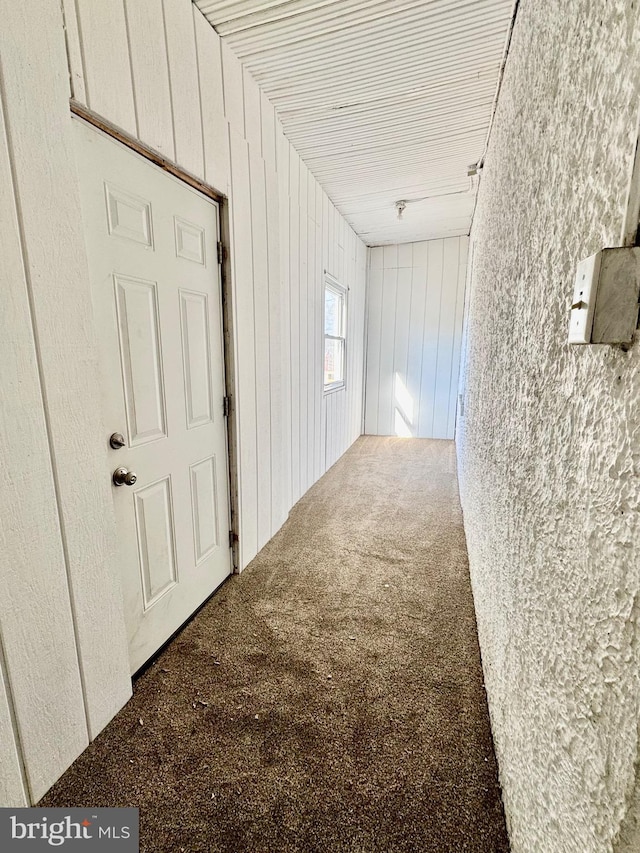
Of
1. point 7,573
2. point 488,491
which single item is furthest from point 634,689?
point 7,573

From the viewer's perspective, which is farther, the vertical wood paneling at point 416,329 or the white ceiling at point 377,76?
the vertical wood paneling at point 416,329

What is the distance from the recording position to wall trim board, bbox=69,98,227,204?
3.89 ft

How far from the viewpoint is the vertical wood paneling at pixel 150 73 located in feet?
4.33

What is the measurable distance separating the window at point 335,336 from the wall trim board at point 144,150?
7.74 ft

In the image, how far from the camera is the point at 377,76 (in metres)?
2.04

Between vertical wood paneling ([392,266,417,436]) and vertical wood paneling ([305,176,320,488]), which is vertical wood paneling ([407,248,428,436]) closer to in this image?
vertical wood paneling ([392,266,417,436])

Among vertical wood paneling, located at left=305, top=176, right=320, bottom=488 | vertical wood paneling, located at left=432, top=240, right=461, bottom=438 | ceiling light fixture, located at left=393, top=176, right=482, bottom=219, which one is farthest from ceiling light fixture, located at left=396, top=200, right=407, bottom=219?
vertical wood paneling, located at left=432, top=240, right=461, bottom=438

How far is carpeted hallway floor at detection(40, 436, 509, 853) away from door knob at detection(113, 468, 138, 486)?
841 millimetres

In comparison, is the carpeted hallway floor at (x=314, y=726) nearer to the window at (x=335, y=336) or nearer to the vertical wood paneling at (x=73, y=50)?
the vertical wood paneling at (x=73, y=50)

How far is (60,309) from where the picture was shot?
3.59 feet

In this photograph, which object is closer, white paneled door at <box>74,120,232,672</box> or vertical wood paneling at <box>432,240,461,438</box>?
white paneled door at <box>74,120,232,672</box>

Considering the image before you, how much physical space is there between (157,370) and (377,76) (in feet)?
6.63

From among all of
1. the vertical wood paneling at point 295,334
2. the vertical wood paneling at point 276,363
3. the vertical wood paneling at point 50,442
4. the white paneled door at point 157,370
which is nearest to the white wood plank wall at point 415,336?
the vertical wood paneling at point 295,334

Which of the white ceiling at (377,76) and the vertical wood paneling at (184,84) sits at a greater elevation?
the white ceiling at (377,76)
